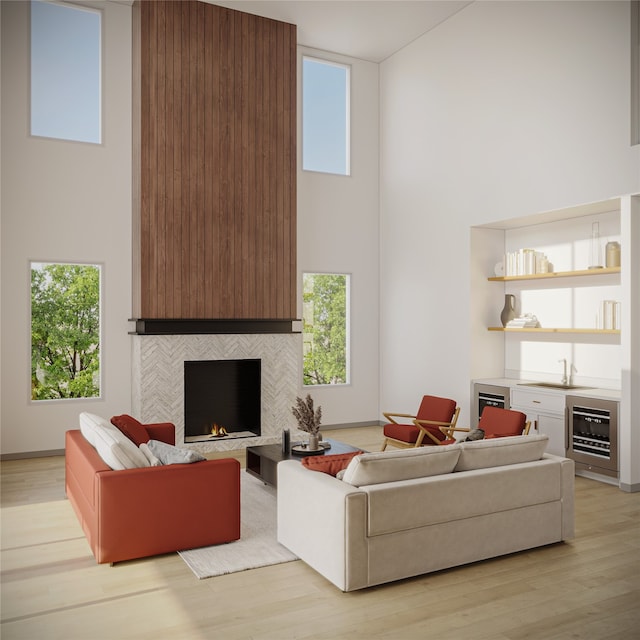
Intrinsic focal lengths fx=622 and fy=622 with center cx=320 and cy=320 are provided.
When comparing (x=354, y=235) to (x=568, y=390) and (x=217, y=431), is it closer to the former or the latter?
(x=217, y=431)

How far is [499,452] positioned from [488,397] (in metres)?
3.41

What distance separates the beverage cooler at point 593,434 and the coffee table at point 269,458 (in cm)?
231

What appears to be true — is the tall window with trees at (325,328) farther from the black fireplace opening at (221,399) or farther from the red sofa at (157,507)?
the red sofa at (157,507)

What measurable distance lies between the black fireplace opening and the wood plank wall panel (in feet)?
2.40

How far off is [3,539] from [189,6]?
6.34 meters

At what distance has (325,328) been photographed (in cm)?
935

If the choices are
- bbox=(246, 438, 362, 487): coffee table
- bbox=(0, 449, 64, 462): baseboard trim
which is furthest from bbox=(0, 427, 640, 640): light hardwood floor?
bbox=(0, 449, 64, 462): baseboard trim

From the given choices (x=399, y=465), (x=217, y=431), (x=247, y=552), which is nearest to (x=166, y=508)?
(x=247, y=552)

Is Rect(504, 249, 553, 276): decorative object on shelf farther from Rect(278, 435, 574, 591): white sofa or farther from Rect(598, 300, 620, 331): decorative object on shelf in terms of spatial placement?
Rect(278, 435, 574, 591): white sofa

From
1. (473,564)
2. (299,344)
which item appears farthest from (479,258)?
(473,564)

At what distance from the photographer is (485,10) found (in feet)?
25.0

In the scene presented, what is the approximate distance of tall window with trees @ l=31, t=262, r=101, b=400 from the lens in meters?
7.44

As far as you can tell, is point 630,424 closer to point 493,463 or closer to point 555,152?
point 493,463

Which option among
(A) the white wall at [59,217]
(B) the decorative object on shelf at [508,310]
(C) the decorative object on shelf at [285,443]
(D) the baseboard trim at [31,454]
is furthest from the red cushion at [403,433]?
(D) the baseboard trim at [31,454]
